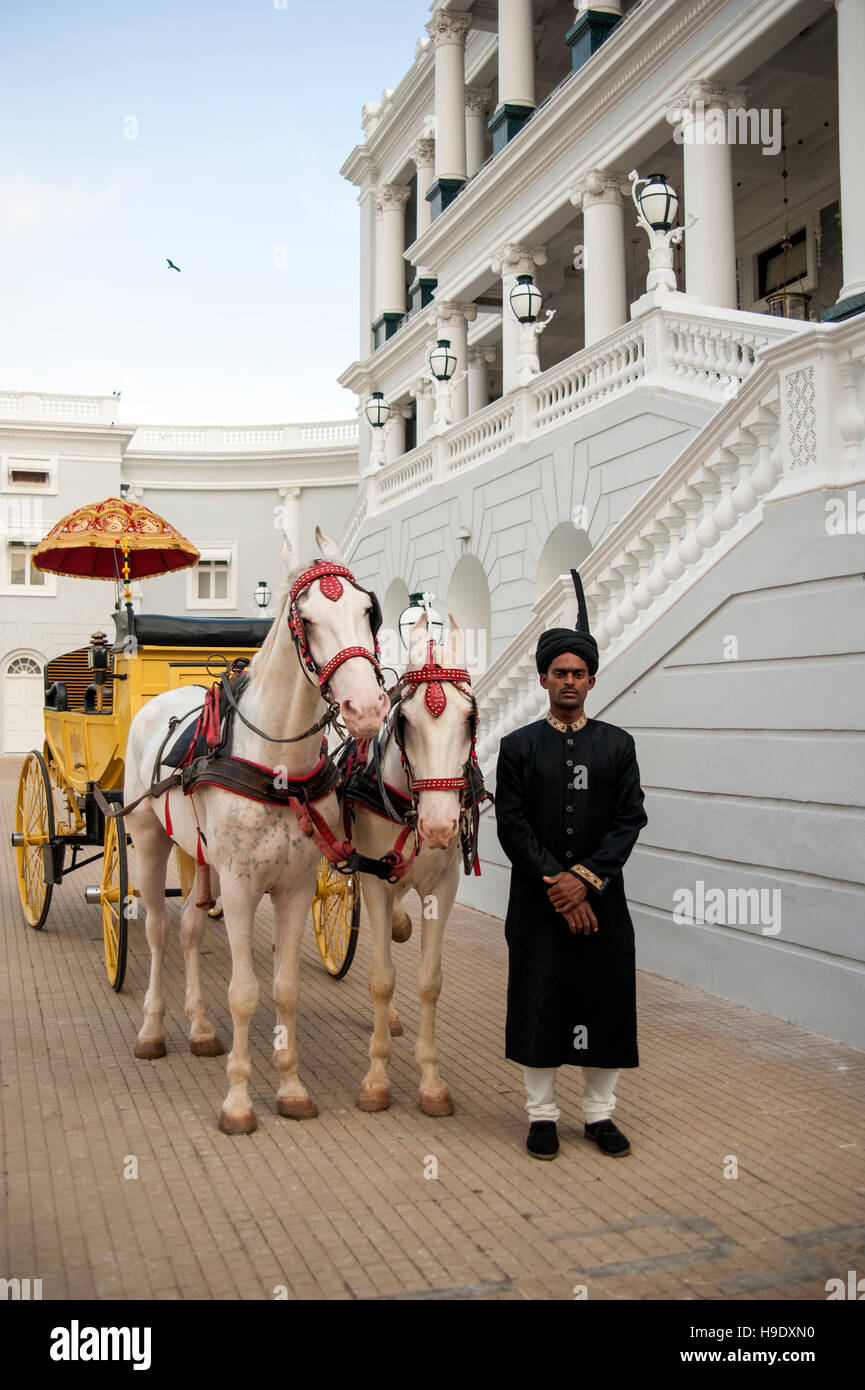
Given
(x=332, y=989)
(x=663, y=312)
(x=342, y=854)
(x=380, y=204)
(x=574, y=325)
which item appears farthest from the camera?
(x=380, y=204)

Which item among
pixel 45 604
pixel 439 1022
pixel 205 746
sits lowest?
pixel 439 1022

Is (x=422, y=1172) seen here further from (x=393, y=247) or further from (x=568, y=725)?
(x=393, y=247)

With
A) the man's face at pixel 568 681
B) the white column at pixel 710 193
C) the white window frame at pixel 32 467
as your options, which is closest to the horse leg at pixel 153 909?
the man's face at pixel 568 681

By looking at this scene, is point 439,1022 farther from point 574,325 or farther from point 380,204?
point 380,204

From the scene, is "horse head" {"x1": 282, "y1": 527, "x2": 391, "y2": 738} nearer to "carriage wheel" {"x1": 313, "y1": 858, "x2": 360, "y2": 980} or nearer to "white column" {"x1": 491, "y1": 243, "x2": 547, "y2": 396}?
"carriage wheel" {"x1": 313, "y1": 858, "x2": 360, "y2": 980}

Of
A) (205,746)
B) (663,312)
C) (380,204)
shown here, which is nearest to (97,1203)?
(205,746)

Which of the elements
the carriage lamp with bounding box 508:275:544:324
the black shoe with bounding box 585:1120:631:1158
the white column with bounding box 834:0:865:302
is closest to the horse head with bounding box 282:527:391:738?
the black shoe with bounding box 585:1120:631:1158

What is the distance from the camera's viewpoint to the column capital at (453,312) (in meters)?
21.8

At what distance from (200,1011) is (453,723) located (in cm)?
248

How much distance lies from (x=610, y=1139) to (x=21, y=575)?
32189 millimetres

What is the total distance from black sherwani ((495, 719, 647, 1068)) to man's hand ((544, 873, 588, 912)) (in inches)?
2.1

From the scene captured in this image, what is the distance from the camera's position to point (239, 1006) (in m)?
4.75

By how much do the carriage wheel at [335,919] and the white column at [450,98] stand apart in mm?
18385
